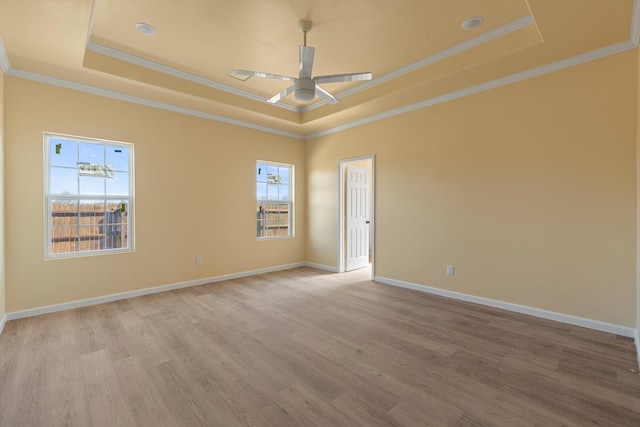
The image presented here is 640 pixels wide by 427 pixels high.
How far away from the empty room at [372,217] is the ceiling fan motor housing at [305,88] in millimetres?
15

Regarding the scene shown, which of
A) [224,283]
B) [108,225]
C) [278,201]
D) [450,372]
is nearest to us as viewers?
[450,372]

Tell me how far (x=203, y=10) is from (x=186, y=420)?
3.31m

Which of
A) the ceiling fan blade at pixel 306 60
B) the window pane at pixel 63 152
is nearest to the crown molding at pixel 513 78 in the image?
the ceiling fan blade at pixel 306 60

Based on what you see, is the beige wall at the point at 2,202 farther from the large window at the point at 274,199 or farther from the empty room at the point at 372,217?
the large window at the point at 274,199

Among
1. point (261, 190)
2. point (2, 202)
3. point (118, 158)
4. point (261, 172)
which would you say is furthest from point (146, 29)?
point (261, 190)

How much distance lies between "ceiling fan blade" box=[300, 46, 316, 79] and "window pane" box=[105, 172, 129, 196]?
9.88ft

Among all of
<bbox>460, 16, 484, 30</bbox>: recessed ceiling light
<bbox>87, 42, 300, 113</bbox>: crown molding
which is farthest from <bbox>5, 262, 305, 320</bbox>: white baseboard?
<bbox>460, 16, 484, 30</bbox>: recessed ceiling light

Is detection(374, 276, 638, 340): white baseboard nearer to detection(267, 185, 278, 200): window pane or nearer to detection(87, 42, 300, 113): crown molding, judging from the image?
detection(267, 185, 278, 200): window pane

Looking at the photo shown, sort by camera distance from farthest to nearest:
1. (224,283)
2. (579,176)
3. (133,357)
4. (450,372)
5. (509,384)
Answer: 1. (224,283)
2. (579,176)
3. (133,357)
4. (450,372)
5. (509,384)

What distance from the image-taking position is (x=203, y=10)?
2672mm

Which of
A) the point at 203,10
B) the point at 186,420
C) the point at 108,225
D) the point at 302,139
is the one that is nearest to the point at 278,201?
the point at 302,139

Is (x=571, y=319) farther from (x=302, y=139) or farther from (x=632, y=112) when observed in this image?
(x=302, y=139)

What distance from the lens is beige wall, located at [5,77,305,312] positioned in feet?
10.9

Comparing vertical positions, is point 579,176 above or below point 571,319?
above
